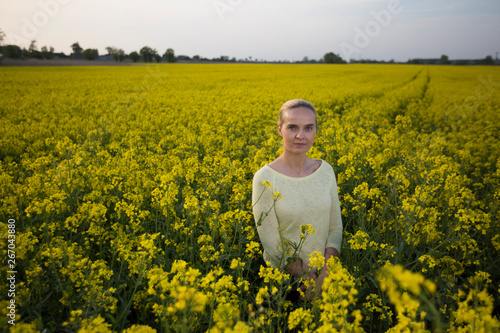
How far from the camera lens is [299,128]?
2.67 m

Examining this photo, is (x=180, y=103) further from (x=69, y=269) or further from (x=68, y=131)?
(x=69, y=269)

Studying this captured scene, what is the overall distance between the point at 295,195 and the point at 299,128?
62 cm

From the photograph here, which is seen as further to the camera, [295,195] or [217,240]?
[217,240]

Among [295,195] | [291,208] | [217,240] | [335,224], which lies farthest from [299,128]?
[217,240]

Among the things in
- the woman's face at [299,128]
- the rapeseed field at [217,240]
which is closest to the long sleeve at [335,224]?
the rapeseed field at [217,240]

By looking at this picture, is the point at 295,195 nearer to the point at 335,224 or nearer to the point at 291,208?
the point at 291,208

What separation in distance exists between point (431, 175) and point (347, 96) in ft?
40.8

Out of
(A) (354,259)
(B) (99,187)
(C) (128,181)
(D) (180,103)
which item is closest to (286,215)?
(A) (354,259)

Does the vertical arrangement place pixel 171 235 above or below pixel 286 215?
below

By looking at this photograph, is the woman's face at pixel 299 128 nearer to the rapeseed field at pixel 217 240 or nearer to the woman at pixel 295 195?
the woman at pixel 295 195

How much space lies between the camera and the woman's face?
2664mm

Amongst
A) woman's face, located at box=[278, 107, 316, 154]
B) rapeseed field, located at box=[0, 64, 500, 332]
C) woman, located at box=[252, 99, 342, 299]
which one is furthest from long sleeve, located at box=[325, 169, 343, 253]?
woman's face, located at box=[278, 107, 316, 154]

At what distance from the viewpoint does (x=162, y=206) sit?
2990 millimetres

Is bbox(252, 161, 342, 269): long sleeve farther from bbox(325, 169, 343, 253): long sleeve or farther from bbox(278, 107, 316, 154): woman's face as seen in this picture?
bbox(278, 107, 316, 154): woman's face
